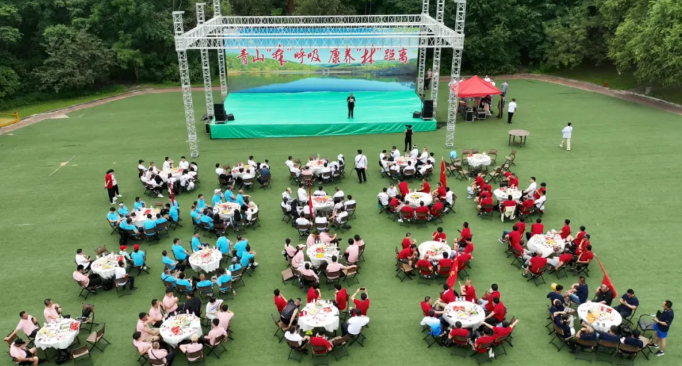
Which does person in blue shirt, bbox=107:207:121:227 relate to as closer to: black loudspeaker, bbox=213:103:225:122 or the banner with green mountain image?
black loudspeaker, bbox=213:103:225:122

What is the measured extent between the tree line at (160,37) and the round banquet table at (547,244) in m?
19.9

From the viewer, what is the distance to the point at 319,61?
96.7ft

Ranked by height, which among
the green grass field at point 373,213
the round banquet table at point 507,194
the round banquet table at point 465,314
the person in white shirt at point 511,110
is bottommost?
the green grass field at point 373,213

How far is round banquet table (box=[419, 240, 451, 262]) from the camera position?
13195mm

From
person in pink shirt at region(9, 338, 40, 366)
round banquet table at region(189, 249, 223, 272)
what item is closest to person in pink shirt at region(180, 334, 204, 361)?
round banquet table at region(189, 249, 223, 272)

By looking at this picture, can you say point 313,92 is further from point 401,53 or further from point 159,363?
→ point 159,363

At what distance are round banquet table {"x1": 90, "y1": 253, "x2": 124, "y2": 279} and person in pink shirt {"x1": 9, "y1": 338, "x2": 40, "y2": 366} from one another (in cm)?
268

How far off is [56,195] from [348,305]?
1270 centimetres

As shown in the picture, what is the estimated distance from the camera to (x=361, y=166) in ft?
61.4

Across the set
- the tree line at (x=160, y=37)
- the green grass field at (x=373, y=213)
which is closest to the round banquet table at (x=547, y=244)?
the green grass field at (x=373, y=213)

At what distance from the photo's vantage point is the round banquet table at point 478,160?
18.9 meters

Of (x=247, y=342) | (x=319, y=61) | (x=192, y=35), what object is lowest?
(x=247, y=342)

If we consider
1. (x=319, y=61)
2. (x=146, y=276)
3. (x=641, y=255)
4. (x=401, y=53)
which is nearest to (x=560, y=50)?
(x=401, y=53)

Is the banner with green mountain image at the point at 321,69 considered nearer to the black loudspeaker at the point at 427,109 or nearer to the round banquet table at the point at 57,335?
the black loudspeaker at the point at 427,109
